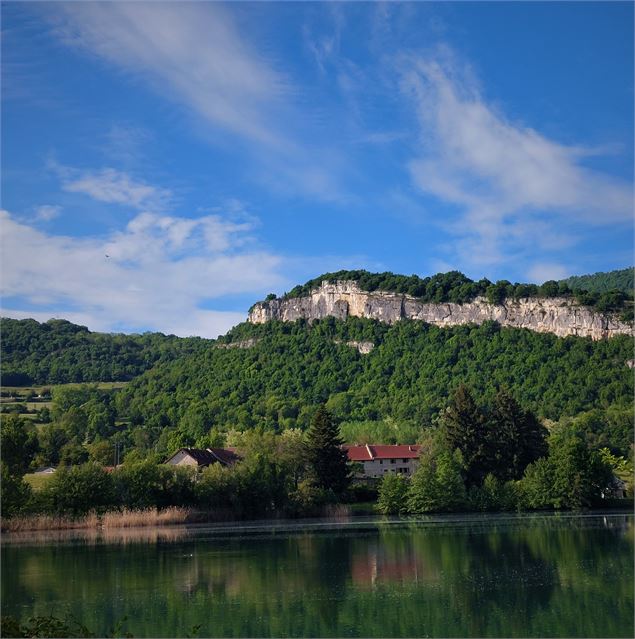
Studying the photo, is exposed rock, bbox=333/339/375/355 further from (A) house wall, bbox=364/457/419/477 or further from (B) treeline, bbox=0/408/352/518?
(B) treeline, bbox=0/408/352/518

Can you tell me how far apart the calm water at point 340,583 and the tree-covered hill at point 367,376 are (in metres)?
60.8

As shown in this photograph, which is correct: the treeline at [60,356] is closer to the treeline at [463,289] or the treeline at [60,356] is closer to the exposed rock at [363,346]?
the treeline at [463,289]

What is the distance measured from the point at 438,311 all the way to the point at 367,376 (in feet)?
71.5

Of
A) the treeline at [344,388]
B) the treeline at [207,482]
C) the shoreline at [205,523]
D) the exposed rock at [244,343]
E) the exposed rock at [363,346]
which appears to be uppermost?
the exposed rock at [244,343]

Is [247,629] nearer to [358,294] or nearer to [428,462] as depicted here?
[428,462]

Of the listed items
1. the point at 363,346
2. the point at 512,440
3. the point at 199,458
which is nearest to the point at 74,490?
the point at 199,458

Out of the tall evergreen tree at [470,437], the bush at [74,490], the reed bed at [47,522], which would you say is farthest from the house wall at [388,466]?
the reed bed at [47,522]

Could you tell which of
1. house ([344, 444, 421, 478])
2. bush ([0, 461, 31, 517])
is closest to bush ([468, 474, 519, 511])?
house ([344, 444, 421, 478])

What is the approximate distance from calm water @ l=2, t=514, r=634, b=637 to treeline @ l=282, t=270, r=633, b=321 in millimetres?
95286

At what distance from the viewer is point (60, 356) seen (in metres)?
170

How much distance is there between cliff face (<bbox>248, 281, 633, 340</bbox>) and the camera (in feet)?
441

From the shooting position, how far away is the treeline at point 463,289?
13512cm

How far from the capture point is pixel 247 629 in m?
22.6

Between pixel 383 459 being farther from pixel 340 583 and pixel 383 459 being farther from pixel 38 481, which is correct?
pixel 340 583
